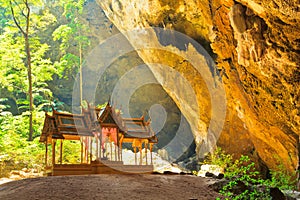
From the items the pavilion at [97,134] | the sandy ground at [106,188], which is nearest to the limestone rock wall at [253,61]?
the sandy ground at [106,188]

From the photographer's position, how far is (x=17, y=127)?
18.6 m

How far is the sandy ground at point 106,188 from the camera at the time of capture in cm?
746

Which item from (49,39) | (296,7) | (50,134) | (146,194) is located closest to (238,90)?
(296,7)

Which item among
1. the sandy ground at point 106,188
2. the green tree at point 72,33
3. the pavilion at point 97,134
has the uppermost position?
the green tree at point 72,33

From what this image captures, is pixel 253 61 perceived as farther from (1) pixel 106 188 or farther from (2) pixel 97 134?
(2) pixel 97 134

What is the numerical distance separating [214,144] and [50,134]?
8.71 metres

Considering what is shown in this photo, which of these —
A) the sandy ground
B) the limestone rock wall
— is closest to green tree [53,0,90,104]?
the limestone rock wall

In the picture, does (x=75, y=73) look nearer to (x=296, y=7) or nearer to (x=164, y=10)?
(x=164, y=10)

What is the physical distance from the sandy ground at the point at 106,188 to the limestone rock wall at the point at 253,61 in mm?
2626

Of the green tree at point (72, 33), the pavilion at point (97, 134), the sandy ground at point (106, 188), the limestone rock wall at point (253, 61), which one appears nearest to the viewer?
the sandy ground at point (106, 188)

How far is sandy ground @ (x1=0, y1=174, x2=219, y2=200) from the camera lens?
746 cm

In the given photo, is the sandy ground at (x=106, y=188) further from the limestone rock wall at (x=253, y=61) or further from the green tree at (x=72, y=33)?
the green tree at (x=72, y=33)

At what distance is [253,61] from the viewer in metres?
9.20

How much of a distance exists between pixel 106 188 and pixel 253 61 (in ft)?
17.7
